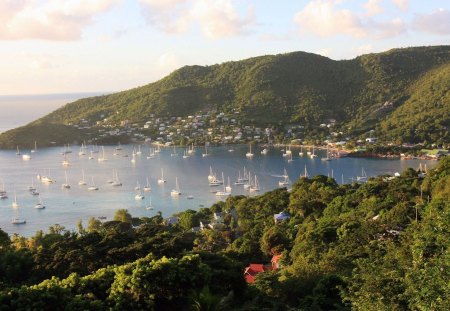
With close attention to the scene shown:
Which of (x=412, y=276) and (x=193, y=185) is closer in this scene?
(x=412, y=276)

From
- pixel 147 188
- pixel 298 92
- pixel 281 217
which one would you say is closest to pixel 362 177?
pixel 147 188

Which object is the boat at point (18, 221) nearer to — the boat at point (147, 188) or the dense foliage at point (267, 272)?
the boat at point (147, 188)

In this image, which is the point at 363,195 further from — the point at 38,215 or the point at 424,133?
the point at 424,133

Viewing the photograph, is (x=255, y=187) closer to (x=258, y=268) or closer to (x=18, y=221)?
(x=18, y=221)

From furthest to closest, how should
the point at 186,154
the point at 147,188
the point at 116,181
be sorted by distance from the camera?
the point at 186,154 → the point at 116,181 → the point at 147,188

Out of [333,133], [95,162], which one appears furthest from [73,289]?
[333,133]
